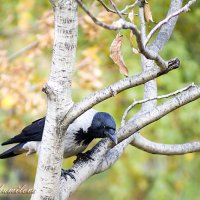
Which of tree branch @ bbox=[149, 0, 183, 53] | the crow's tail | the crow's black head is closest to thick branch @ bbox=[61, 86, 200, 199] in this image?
tree branch @ bbox=[149, 0, 183, 53]

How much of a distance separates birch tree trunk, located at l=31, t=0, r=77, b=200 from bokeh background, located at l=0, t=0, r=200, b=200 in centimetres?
247

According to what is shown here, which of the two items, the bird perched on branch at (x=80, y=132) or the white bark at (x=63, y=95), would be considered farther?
the bird perched on branch at (x=80, y=132)

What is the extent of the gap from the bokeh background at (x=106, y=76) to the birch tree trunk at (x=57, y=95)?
2.47 meters

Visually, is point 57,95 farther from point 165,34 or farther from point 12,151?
point 12,151

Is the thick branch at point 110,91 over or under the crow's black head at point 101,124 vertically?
under

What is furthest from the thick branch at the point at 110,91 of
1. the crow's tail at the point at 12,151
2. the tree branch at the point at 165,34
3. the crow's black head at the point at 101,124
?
the crow's tail at the point at 12,151

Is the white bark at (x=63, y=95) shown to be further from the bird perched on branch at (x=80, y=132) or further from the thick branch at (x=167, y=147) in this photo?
the bird perched on branch at (x=80, y=132)

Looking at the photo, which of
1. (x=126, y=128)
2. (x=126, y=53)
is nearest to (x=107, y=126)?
(x=126, y=128)

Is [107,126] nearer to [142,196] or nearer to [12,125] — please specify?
[12,125]

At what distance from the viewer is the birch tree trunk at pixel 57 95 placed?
312 cm

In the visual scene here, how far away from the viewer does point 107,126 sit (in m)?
4.58

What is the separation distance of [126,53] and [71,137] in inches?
112

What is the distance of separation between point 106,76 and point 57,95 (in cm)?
576

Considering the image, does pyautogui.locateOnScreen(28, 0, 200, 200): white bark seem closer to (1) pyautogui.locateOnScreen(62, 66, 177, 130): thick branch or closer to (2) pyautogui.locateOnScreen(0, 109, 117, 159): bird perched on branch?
(1) pyautogui.locateOnScreen(62, 66, 177, 130): thick branch
